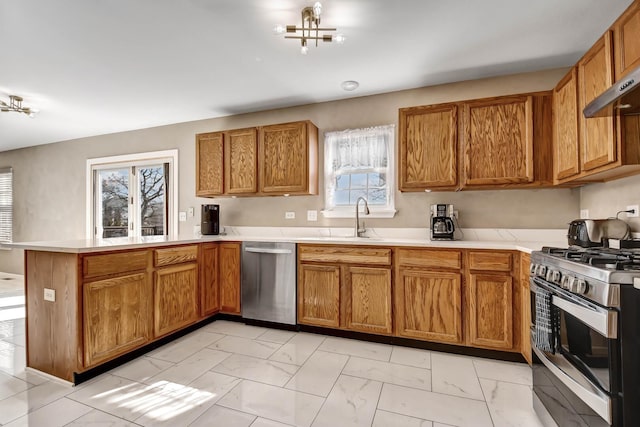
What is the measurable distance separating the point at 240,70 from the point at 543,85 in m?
2.84

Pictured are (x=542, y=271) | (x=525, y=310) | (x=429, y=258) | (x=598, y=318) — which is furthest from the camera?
(x=429, y=258)

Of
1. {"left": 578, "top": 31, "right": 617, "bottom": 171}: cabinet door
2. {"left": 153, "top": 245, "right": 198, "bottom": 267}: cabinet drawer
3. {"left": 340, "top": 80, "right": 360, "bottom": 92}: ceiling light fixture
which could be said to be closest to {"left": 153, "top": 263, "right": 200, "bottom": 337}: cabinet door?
{"left": 153, "top": 245, "right": 198, "bottom": 267}: cabinet drawer

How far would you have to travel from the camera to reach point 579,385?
1.27m

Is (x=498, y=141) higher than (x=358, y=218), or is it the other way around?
(x=498, y=141)

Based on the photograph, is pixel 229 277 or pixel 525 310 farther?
pixel 229 277

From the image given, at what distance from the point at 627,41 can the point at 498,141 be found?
99 cm

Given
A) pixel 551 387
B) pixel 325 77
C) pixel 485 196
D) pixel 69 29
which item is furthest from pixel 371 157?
pixel 69 29

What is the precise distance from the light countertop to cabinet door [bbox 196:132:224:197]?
27.1 inches

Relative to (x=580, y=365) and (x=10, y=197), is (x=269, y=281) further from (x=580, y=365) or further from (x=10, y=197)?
(x=10, y=197)

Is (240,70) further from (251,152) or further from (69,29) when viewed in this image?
(69,29)

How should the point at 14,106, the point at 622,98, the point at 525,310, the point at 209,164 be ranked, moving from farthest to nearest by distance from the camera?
the point at 209,164 < the point at 14,106 < the point at 525,310 < the point at 622,98

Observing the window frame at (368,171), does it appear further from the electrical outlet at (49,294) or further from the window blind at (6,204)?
the window blind at (6,204)

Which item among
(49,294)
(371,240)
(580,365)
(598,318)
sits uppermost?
(371,240)

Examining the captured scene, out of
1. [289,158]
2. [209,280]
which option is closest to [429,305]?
[289,158]
